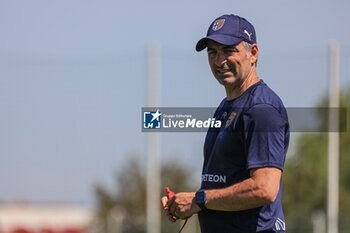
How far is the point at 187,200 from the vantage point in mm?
3094

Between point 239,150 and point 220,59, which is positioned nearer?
point 239,150

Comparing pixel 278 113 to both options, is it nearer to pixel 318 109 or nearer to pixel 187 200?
pixel 187 200

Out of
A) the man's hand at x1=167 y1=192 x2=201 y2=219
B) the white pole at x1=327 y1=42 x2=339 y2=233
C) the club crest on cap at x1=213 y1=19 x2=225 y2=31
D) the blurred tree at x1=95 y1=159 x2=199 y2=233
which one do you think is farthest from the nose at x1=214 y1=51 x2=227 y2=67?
the blurred tree at x1=95 y1=159 x2=199 y2=233

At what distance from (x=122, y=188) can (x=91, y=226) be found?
119cm

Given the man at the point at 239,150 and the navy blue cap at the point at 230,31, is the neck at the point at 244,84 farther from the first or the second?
the navy blue cap at the point at 230,31

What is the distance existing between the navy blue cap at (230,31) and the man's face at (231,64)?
→ 0.03 meters

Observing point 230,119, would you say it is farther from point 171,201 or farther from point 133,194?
point 133,194

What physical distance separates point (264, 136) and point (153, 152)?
412 inches

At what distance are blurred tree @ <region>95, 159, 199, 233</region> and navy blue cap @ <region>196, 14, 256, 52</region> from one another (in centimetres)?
1004

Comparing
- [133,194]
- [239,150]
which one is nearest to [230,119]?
[239,150]

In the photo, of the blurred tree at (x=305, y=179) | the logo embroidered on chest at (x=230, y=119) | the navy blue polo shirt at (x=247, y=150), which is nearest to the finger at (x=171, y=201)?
the navy blue polo shirt at (x=247, y=150)

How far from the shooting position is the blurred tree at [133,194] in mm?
13836

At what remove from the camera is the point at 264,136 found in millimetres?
2926

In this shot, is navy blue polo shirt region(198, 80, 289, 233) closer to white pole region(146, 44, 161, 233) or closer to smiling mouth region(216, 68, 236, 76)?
smiling mouth region(216, 68, 236, 76)
